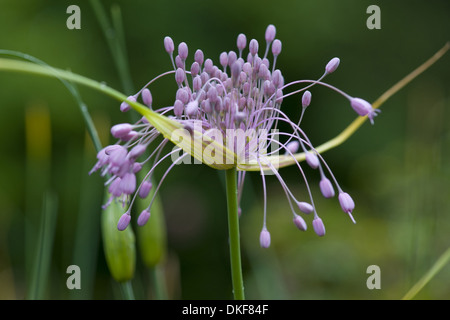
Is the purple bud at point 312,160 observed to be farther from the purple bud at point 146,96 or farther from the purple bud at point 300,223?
the purple bud at point 146,96

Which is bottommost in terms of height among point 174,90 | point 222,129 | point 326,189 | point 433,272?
point 433,272

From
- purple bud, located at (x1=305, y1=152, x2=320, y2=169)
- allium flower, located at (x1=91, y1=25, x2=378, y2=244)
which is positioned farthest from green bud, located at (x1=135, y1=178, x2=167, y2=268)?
purple bud, located at (x1=305, y1=152, x2=320, y2=169)

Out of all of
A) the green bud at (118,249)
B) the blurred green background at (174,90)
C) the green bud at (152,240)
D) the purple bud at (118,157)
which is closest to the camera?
the purple bud at (118,157)

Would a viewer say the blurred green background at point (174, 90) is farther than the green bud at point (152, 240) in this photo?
Yes

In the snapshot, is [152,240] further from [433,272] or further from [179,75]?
[433,272]

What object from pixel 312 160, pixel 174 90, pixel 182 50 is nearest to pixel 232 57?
pixel 182 50

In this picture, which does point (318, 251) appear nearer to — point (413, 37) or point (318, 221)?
point (318, 221)

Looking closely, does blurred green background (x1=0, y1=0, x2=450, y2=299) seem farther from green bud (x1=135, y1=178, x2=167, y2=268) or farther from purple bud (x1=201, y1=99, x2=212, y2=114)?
purple bud (x1=201, y1=99, x2=212, y2=114)

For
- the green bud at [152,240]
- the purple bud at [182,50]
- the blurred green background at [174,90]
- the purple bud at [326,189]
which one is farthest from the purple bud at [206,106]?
the blurred green background at [174,90]
